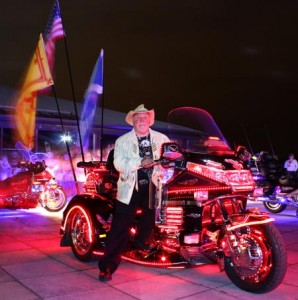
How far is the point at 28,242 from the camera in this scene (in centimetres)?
683

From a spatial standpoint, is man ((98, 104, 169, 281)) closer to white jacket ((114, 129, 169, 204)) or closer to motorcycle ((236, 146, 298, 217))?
white jacket ((114, 129, 169, 204))

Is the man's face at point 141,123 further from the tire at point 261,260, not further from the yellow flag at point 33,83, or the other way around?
the yellow flag at point 33,83

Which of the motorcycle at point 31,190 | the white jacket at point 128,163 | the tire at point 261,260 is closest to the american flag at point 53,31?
the motorcycle at point 31,190

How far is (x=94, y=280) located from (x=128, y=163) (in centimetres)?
136

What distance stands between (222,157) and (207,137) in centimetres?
55

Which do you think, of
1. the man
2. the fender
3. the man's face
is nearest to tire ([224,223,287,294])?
the man

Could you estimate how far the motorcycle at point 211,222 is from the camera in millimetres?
4207

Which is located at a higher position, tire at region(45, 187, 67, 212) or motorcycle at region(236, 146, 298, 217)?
motorcycle at region(236, 146, 298, 217)

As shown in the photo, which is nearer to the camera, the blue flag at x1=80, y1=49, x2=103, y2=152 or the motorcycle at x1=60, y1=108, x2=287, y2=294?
the motorcycle at x1=60, y1=108, x2=287, y2=294

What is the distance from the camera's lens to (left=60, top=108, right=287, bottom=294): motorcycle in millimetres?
4207

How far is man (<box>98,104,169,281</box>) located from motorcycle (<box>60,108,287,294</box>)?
169 millimetres

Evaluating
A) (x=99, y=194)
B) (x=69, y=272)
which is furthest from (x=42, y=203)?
(x=69, y=272)

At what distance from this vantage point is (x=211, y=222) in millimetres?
4641

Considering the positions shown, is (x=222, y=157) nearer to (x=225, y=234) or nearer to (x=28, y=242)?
(x=225, y=234)
